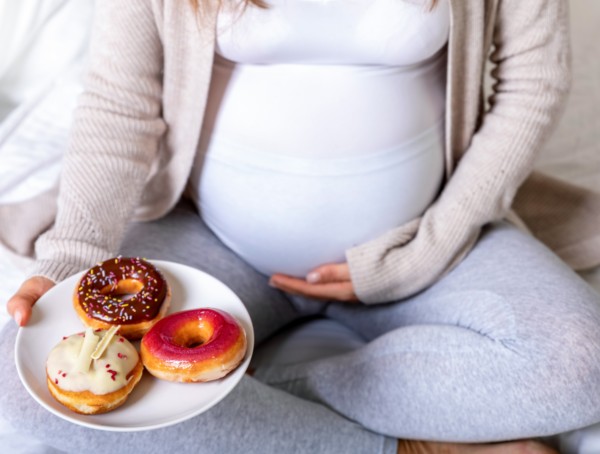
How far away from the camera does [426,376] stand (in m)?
0.88

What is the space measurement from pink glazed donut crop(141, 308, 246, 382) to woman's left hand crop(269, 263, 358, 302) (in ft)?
1.03

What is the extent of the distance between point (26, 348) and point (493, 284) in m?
0.55

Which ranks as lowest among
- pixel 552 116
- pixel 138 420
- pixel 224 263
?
pixel 224 263

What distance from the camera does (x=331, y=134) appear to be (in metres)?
0.91

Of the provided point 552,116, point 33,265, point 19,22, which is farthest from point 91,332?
point 19,22

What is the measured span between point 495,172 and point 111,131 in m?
0.50

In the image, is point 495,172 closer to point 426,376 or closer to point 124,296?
point 426,376

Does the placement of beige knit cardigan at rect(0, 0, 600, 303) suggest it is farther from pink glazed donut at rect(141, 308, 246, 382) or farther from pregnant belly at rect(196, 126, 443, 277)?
pink glazed donut at rect(141, 308, 246, 382)

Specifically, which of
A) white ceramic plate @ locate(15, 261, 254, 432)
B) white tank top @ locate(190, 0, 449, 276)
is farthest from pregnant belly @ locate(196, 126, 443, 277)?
white ceramic plate @ locate(15, 261, 254, 432)

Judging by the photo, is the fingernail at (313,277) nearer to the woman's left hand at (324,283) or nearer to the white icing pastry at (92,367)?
the woman's left hand at (324,283)

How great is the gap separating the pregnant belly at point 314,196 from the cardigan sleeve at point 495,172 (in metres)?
0.03

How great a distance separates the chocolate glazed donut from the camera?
702mm

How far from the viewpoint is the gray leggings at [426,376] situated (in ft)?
2.67

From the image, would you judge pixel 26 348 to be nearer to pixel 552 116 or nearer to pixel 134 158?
pixel 134 158
